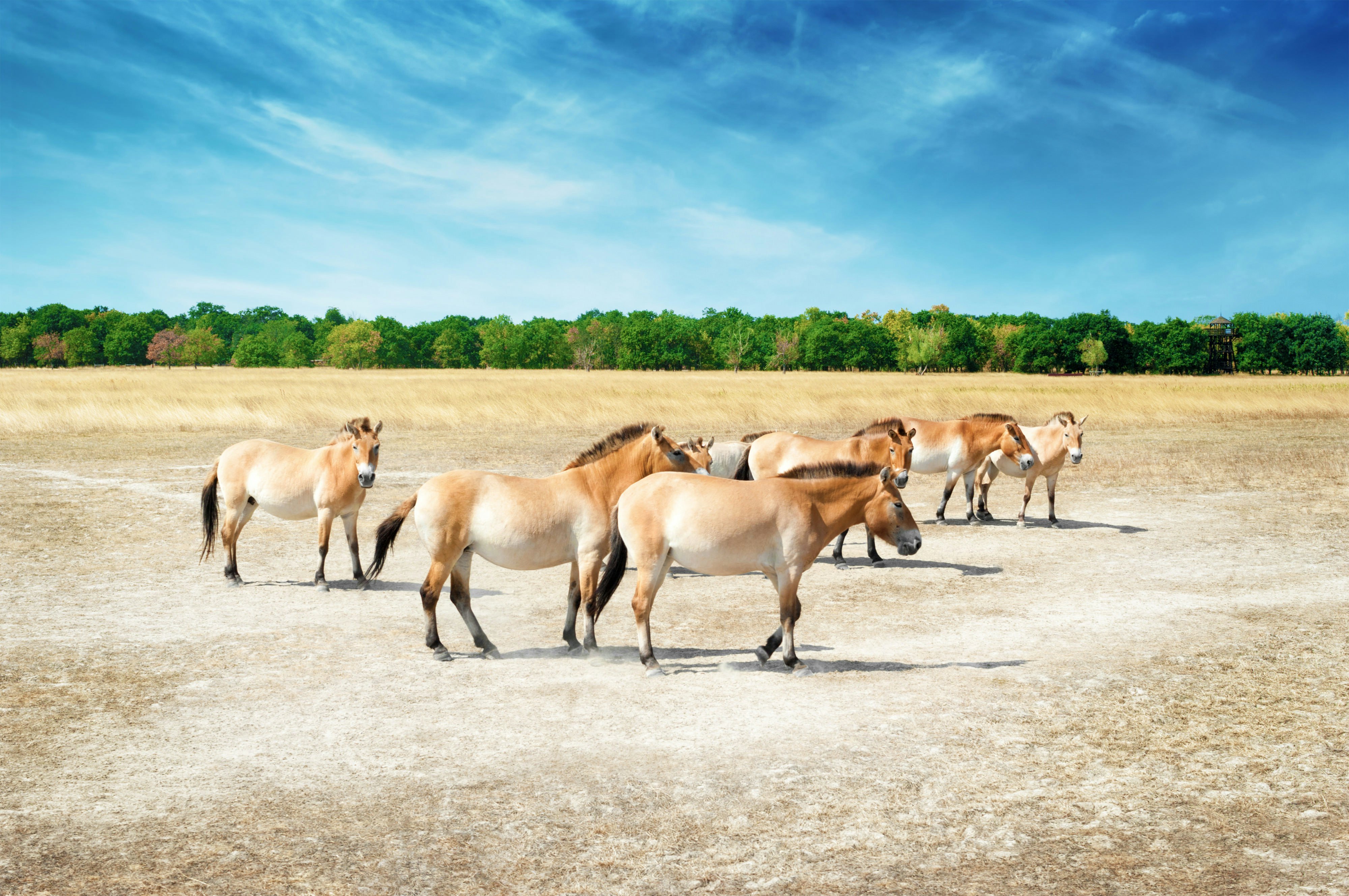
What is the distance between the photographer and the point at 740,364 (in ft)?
419

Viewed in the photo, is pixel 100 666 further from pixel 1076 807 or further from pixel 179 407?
pixel 179 407

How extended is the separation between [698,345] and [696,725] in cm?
12600

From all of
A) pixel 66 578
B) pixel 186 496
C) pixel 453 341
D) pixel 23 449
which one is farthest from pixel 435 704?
pixel 453 341

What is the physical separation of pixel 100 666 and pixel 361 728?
9.78 ft

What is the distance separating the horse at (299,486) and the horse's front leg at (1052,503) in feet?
35.8

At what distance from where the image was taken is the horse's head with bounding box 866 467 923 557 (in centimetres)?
768

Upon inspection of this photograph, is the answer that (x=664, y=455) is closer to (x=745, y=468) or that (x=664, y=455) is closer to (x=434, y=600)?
(x=434, y=600)

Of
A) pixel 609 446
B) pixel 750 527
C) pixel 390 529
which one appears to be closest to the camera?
pixel 750 527

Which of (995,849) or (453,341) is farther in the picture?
(453,341)

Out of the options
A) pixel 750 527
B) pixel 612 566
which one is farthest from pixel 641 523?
pixel 750 527

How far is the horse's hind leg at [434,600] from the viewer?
7754 mm

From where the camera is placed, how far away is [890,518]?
7746 mm

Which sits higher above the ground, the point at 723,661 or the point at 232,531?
the point at 232,531

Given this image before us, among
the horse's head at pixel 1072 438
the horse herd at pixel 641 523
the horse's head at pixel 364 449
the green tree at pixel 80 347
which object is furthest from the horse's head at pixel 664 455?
the green tree at pixel 80 347
